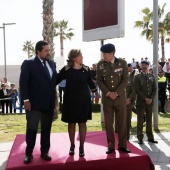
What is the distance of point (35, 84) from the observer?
4957 millimetres

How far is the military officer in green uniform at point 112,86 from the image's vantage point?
542 centimetres

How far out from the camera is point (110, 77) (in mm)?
5469

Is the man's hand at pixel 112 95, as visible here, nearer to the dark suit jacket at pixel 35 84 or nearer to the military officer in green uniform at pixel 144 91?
the dark suit jacket at pixel 35 84

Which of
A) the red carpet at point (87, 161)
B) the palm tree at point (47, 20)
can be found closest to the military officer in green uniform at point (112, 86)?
the red carpet at point (87, 161)

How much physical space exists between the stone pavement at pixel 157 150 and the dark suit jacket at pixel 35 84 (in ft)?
5.11

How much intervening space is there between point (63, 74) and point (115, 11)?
13.8 feet

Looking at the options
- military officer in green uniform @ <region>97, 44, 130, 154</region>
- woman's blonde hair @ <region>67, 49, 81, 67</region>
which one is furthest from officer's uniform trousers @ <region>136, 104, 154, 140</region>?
woman's blonde hair @ <region>67, 49, 81, 67</region>

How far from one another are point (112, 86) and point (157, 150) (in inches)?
81.7

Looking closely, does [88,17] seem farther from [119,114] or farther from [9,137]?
[119,114]

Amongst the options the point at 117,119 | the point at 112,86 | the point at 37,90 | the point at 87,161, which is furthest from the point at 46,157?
the point at 112,86

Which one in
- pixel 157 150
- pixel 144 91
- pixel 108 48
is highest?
pixel 108 48

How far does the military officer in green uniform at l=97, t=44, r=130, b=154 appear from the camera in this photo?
5422 millimetres

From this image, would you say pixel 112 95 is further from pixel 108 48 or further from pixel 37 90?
pixel 37 90

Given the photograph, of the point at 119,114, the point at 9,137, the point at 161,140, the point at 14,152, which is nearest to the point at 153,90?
the point at 161,140
